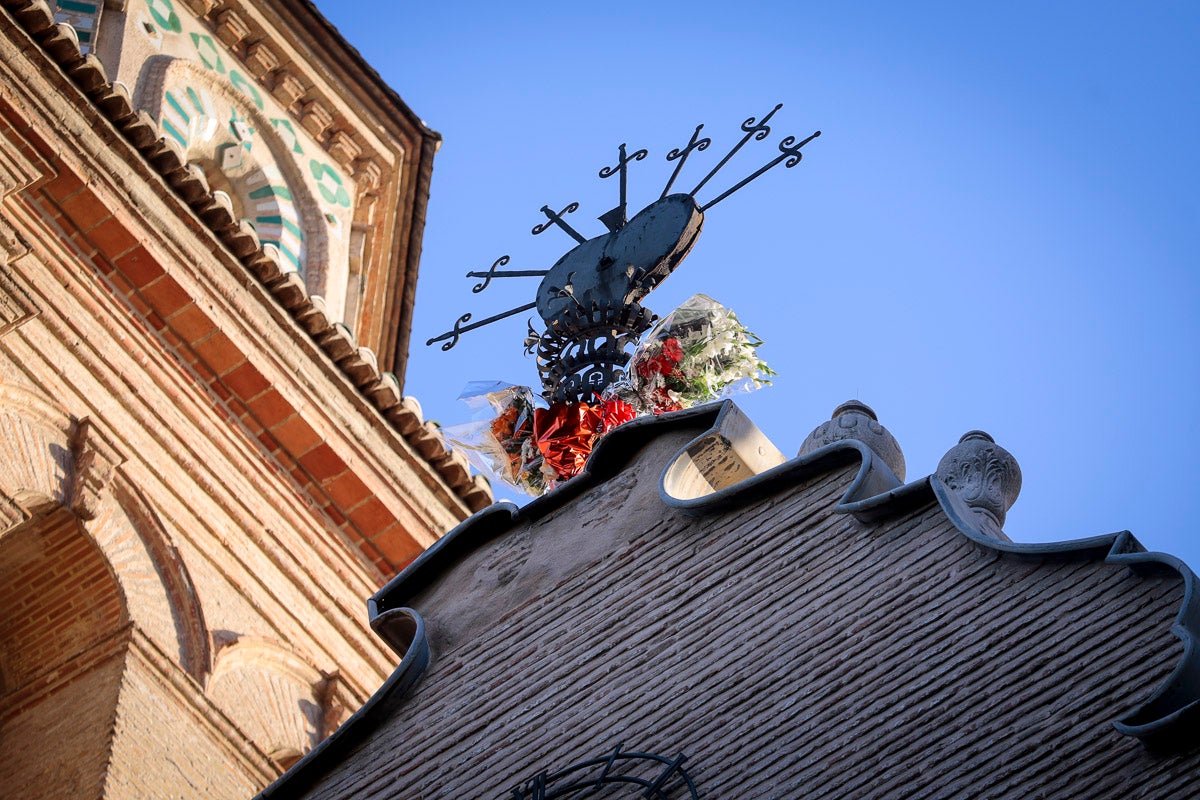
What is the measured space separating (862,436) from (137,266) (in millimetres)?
7168

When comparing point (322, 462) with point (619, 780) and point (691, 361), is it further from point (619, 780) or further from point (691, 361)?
point (619, 780)

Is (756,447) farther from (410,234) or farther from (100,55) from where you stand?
(410,234)

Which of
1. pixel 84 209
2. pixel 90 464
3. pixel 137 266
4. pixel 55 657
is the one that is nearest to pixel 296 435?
pixel 137 266

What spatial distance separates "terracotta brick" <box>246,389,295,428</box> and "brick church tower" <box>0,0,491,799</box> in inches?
0.6

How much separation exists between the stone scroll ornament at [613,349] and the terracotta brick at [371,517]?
5075mm

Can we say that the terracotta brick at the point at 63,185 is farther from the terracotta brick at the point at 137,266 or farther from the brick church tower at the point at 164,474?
the terracotta brick at the point at 137,266

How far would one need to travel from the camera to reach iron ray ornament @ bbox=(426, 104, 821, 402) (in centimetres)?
692

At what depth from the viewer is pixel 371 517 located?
12508 mm

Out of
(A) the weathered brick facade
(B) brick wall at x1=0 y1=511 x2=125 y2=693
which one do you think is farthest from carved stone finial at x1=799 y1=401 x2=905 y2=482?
(B) brick wall at x1=0 y1=511 x2=125 y2=693

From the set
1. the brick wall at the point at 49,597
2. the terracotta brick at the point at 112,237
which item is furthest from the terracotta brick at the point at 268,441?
the brick wall at the point at 49,597

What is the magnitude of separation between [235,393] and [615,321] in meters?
5.73

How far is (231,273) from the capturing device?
487 inches

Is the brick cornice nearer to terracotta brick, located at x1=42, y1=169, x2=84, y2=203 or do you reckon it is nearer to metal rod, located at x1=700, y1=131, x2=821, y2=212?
terracotta brick, located at x1=42, y1=169, x2=84, y2=203

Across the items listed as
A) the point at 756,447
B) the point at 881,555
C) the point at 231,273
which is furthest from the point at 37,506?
the point at 881,555
